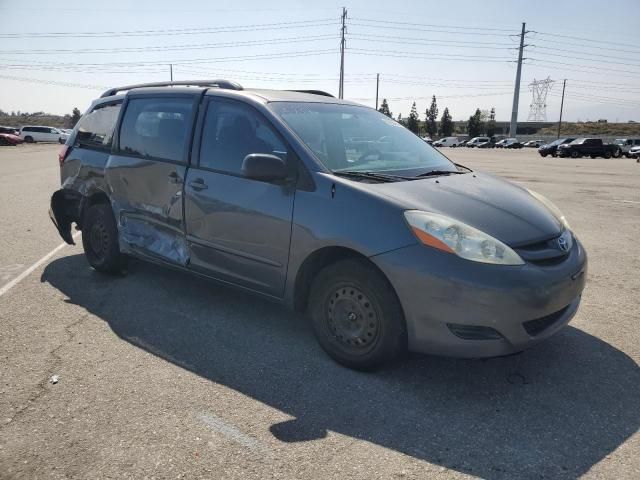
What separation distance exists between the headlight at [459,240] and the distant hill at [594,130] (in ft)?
347

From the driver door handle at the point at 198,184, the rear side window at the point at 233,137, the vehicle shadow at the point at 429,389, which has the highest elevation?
the rear side window at the point at 233,137

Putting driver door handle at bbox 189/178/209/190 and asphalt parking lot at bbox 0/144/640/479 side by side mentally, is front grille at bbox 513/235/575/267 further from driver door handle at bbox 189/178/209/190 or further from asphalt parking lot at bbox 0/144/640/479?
driver door handle at bbox 189/178/209/190

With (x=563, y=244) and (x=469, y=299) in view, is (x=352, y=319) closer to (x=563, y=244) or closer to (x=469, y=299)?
(x=469, y=299)

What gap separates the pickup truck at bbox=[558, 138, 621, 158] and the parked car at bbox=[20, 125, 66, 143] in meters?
48.0

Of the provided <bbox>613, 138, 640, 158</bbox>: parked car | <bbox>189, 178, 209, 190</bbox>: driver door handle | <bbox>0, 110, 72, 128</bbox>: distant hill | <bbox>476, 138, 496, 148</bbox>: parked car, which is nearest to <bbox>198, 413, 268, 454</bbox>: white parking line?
<bbox>189, 178, 209, 190</bbox>: driver door handle

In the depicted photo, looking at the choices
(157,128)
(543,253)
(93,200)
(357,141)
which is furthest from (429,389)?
(93,200)

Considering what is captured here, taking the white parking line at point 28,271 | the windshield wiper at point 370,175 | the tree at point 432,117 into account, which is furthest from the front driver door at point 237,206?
the tree at point 432,117

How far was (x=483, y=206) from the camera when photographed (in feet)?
10.7

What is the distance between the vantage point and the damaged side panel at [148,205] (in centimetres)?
428

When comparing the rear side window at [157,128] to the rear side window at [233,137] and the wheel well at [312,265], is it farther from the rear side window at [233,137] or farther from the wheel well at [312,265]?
the wheel well at [312,265]

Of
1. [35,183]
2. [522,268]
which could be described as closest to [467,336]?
[522,268]

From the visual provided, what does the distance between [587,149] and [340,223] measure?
4335 centimetres

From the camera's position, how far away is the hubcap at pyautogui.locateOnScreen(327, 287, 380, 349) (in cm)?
318

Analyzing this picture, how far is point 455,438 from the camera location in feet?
8.63
